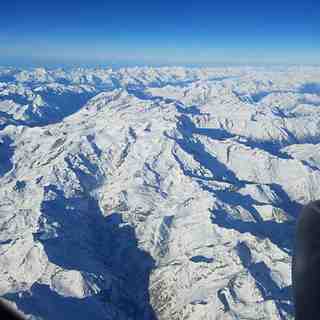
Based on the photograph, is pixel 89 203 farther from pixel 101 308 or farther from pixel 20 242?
pixel 101 308

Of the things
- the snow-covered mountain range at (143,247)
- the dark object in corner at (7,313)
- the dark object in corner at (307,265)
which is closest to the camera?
the dark object in corner at (7,313)

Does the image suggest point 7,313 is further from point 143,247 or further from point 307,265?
point 143,247

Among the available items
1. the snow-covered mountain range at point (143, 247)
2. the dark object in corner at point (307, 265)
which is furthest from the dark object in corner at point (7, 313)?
the snow-covered mountain range at point (143, 247)

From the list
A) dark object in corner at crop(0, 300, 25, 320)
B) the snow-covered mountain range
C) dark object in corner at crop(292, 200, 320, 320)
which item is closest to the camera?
dark object in corner at crop(0, 300, 25, 320)

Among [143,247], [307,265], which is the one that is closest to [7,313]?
[307,265]

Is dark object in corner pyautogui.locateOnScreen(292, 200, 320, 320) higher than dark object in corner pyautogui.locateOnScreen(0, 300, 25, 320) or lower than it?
lower

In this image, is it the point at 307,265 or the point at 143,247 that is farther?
the point at 143,247

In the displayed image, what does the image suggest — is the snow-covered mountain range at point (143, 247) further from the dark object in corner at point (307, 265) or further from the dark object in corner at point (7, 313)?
the dark object in corner at point (7, 313)

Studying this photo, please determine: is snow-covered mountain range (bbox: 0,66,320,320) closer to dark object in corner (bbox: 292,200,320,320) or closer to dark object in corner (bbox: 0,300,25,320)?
dark object in corner (bbox: 292,200,320,320)

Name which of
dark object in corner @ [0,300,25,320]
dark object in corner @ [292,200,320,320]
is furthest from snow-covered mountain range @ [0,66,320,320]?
→ dark object in corner @ [0,300,25,320]
